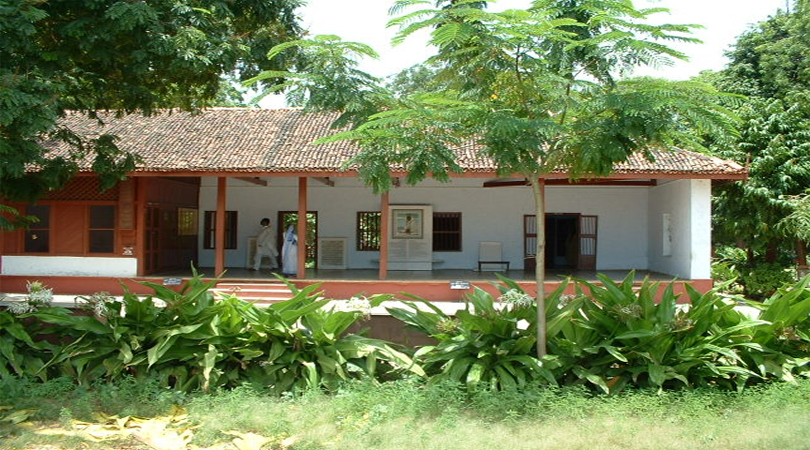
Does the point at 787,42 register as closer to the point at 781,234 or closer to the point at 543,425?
the point at 781,234

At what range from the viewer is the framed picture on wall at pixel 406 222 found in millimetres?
17500

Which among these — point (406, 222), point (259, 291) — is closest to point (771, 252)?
point (406, 222)

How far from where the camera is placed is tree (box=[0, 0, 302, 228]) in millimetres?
6789

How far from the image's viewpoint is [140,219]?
49.0ft

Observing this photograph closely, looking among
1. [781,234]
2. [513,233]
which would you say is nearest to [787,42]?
[781,234]

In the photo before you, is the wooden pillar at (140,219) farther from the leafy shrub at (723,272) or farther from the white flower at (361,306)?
the leafy shrub at (723,272)

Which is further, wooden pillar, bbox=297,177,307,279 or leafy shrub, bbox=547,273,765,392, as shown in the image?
wooden pillar, bbox=297,177,307,279

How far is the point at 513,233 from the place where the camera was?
17.8 meters

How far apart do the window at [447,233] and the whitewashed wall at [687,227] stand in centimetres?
508

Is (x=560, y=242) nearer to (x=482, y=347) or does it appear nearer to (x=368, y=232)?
(x=368, y=232)

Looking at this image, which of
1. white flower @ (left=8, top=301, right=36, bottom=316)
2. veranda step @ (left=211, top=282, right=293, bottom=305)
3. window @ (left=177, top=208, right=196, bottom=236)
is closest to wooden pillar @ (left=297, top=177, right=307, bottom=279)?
veranda step @ (left=211, top=282, right=293, bottom=305)

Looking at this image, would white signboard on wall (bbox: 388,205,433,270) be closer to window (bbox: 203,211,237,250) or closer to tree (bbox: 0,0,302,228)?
window (bbox: 203,211,237,250)

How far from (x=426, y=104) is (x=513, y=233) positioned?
12.0 metres

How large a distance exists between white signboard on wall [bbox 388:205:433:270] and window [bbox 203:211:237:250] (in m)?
4.21
